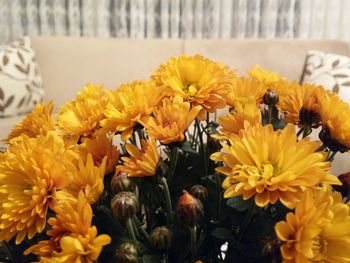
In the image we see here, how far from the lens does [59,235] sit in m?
0.34

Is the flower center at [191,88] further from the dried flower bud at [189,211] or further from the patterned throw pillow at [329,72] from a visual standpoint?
the patterned throw pillow at [329,72]

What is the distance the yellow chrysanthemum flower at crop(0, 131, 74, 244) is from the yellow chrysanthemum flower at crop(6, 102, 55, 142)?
12cm

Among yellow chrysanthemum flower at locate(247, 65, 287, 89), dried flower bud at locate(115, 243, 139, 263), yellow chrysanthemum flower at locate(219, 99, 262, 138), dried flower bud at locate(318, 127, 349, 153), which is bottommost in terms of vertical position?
dried flower bud at locate(115, 243, 139, 263)

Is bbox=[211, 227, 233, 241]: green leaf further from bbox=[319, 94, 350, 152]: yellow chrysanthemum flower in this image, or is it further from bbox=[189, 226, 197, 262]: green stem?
bbox=[319, 94, 350, 152]: yellow chrysanthemum flower

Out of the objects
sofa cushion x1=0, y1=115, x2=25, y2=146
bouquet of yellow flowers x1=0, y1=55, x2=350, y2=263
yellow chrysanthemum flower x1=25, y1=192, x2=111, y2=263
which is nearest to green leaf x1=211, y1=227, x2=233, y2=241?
bouquet of yellow flowers x1=0, y1=55, x2=350, y2=263

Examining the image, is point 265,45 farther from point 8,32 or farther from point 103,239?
point 103,239

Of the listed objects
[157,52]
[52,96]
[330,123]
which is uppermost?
[330,123]

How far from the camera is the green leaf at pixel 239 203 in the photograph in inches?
14.5

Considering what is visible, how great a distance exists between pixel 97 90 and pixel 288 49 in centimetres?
199

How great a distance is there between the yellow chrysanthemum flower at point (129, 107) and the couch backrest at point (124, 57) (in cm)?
187

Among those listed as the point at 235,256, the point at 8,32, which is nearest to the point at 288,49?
the point at 8,32

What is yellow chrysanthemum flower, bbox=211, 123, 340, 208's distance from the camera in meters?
0.33

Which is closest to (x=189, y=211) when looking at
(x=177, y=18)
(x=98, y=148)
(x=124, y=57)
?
(x=98, y=148)

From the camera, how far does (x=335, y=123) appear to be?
1.36ft
